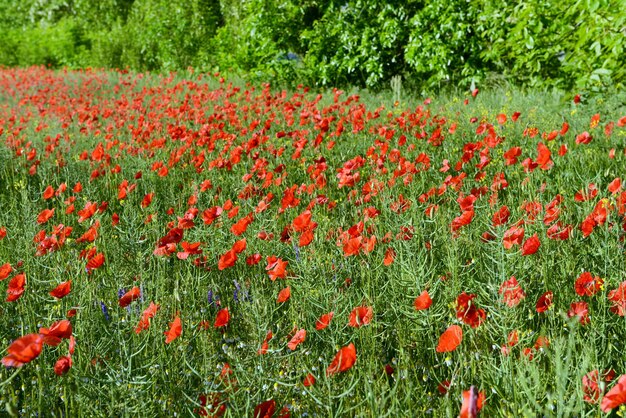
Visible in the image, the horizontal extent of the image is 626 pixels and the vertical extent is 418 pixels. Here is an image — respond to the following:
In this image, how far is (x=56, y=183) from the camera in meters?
3.95

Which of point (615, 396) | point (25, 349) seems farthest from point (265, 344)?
point (615, 396)

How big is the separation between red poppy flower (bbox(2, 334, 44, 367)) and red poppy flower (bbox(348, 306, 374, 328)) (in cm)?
69

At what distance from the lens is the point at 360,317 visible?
149 centimetres

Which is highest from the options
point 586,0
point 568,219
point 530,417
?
point 586,0

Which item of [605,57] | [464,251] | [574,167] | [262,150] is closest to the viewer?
[464,251]

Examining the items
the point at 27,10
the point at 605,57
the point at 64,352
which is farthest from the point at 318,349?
the point at 27,10

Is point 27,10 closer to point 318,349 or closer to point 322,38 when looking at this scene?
point 322,38

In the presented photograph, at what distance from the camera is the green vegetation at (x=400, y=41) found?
5.57 meters

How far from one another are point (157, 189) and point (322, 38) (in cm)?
543

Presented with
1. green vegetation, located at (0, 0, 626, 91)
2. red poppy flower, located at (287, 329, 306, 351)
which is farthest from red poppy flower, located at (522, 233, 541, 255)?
green vegetation, located at (0, 0, 626, 91)

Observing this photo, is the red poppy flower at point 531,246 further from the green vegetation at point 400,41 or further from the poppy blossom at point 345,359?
the green vegetation at point 400,41

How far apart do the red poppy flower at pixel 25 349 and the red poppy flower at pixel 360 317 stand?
693 millimetres

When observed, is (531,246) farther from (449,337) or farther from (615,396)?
(615,396)

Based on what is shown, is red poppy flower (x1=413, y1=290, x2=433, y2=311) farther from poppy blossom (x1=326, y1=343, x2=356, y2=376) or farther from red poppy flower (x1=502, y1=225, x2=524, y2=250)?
red poppy flower (x1=502, y1=225, x2=524, y2=250)
